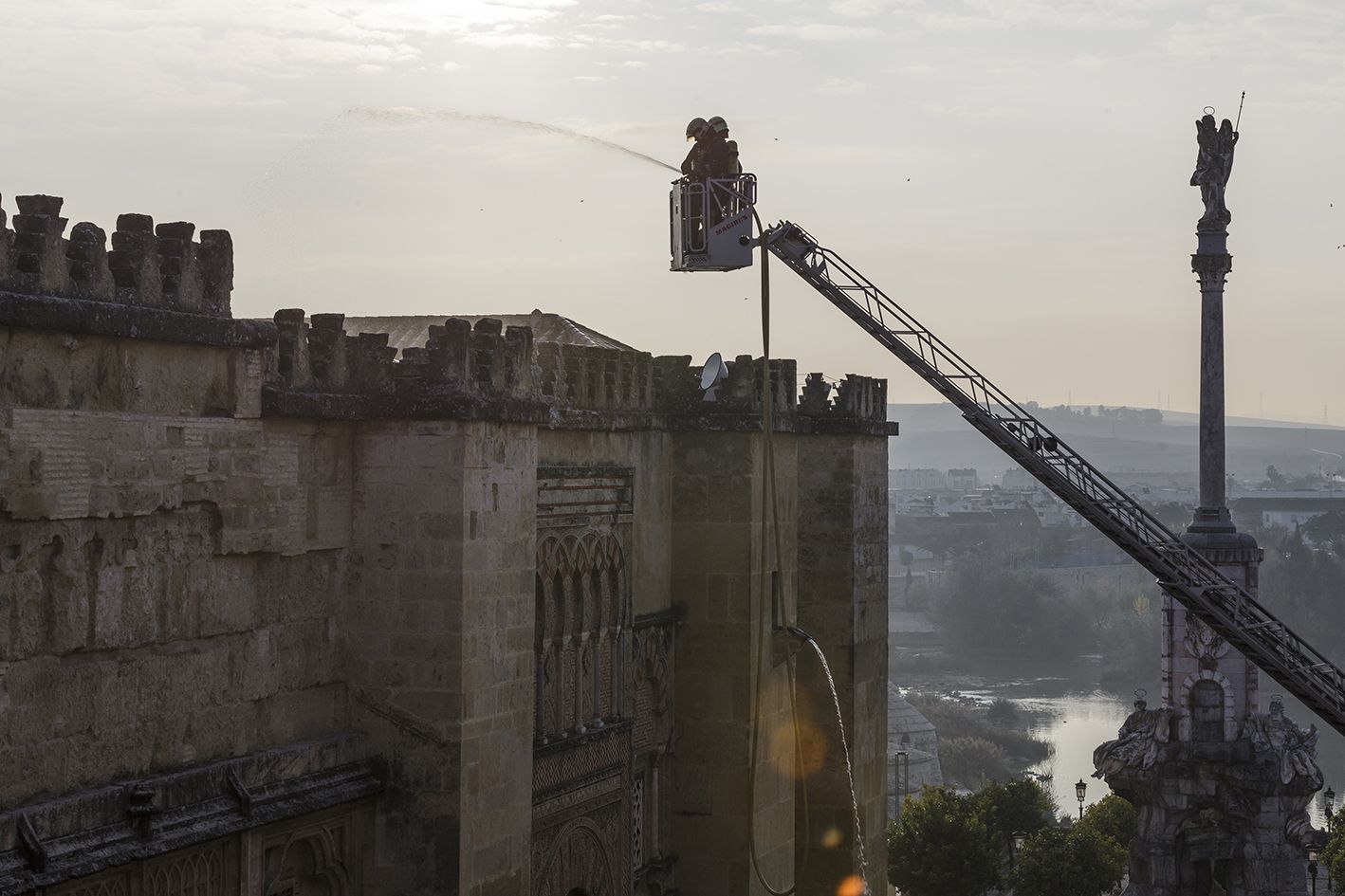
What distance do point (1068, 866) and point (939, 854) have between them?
2608 mm

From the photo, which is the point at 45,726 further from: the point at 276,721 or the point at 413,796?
the point at 413,796

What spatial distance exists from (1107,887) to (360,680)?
29.3m

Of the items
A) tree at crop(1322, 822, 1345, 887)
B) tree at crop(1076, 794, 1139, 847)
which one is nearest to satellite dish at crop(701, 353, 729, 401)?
tree at crop(1322, 822, 1345, 887)

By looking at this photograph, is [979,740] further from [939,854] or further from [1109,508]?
[1109,508]

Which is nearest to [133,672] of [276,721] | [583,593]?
[276,721]

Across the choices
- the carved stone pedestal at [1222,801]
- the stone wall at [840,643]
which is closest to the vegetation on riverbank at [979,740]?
the carved stone pedestal at [1222,801]

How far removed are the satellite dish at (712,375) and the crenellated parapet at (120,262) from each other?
24.7ft

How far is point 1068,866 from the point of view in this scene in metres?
38.3

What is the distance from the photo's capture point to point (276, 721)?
39.9 feet

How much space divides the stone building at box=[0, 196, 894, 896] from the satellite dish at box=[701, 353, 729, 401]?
0.43 feet

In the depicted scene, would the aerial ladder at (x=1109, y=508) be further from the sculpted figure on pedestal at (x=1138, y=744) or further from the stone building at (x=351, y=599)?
the sculpted figure on pedestal at (x=1138, y=744)

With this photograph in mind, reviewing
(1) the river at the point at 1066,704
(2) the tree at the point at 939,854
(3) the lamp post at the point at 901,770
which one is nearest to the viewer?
(2) the tree at the point at 939,854

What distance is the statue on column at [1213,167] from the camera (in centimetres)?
3109

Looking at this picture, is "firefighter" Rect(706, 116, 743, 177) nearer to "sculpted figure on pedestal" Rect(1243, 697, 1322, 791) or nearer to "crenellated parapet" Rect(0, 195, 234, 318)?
"crenellated parapet" Rect(0, 195, 234, 318)
